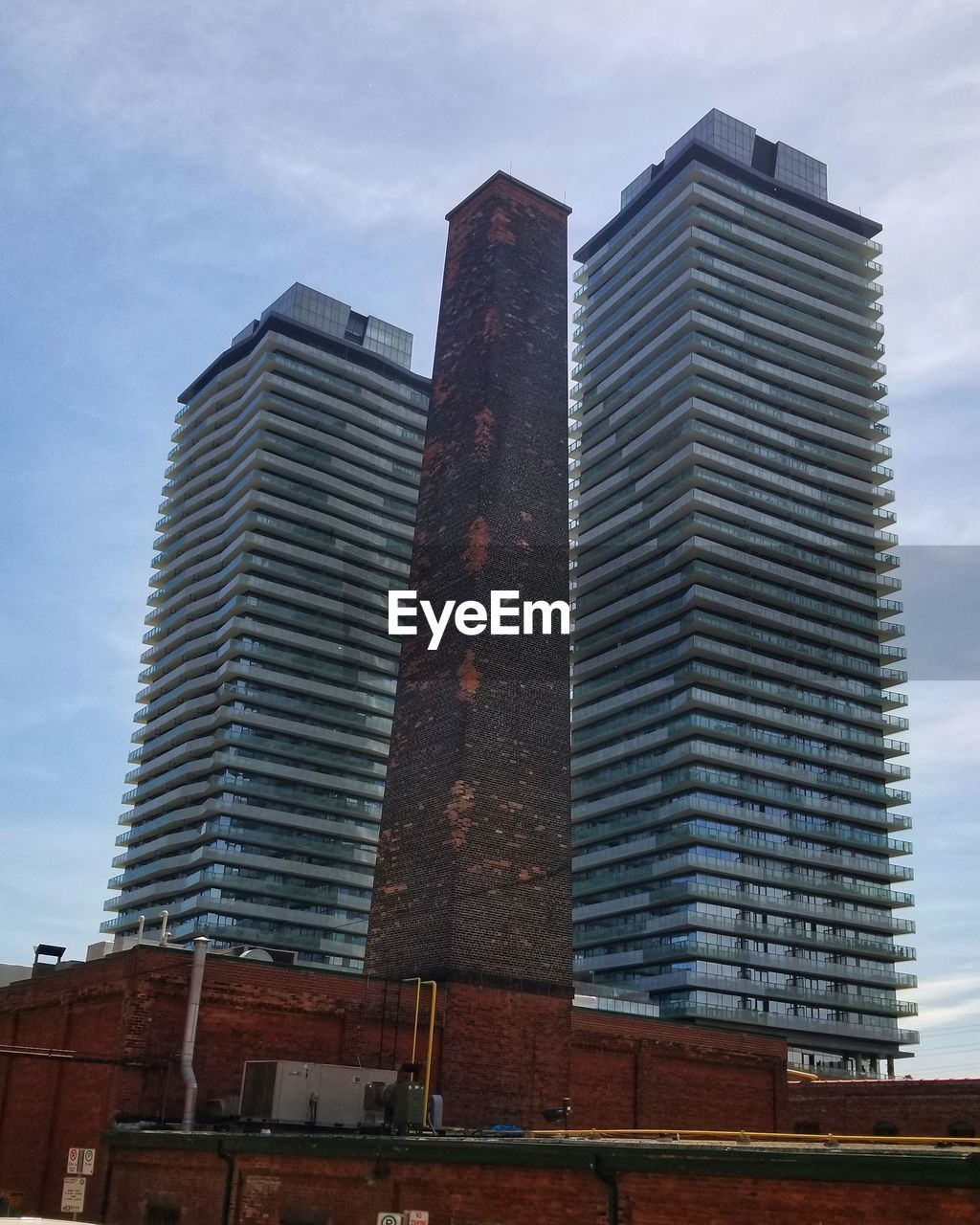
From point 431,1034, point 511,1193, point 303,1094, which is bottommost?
point 511,1193

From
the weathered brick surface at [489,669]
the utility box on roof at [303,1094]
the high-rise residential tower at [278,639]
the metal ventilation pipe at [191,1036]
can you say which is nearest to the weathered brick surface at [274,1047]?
the metal ventilation pipe at [191,1036]

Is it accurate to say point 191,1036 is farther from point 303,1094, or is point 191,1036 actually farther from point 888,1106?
point 888,1106

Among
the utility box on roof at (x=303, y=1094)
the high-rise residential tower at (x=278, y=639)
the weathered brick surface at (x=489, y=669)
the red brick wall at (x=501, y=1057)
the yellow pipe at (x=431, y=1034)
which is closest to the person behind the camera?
the utility box on roof at (x=303, y=1094)

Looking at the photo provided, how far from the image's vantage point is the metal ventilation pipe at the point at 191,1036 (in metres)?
24.4

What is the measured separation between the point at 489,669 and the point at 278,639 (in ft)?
254

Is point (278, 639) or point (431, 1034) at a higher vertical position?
point (278, 639)

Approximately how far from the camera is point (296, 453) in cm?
11256

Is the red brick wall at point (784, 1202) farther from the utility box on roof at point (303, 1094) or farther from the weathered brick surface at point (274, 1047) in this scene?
the weathered brick surface at point (274, 1047)

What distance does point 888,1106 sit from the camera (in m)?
37.9

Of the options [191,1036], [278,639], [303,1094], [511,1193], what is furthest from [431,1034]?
[278,639]

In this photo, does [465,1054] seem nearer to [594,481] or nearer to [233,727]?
[233,727]

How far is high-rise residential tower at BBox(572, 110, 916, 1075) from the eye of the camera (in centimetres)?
9325

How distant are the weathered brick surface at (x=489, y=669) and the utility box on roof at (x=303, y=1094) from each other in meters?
4.65

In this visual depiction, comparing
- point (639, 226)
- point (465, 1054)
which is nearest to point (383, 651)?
Result: point (639, 226)
